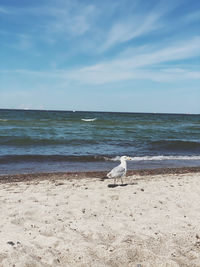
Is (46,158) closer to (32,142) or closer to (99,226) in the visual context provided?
(32,142)

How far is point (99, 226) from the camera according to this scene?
209 inches

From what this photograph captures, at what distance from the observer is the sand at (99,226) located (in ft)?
13.9

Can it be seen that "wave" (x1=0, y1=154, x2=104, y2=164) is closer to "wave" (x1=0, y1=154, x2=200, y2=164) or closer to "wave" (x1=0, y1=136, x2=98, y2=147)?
"wave" (x1=0, y1=154, x2=200, y2=164)

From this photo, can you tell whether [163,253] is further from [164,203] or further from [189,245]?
[164,203]

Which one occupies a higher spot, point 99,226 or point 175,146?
point 175,146

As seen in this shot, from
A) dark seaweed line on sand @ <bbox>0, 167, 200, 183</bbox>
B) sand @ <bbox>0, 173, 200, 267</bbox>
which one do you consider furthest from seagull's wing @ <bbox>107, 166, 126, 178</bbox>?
dark seaweed line on sand @ <bbox>0, 167, 200, 183</bbox>

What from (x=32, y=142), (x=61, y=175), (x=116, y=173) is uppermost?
(x=116, y=173)

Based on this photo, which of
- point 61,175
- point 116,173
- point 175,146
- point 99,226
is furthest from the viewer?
point 175,146

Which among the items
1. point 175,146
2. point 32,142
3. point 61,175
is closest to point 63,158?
point 61,175

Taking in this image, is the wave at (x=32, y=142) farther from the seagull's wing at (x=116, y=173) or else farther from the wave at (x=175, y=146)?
the seagull's wing at (x=116, y=173)

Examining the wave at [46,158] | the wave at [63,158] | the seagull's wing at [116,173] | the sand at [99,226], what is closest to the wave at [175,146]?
the wave at [63,158]

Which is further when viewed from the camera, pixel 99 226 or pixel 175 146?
pixel 175 146

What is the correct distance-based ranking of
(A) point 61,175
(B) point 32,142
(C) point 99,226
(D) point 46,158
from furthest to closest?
(B) point 32,142 → (D) point 46,158 → (A) point 61,175 → (C) point 99,226

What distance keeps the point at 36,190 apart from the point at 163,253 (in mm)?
4466
